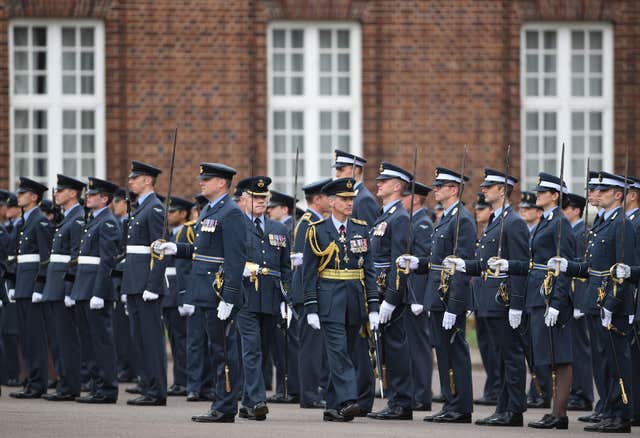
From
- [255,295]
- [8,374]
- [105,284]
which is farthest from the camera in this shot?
[8,374]

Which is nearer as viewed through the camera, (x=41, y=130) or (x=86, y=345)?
(x=86, y=345)

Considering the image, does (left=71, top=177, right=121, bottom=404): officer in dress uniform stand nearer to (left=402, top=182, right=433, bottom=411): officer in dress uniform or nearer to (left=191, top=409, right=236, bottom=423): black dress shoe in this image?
(left=191, top=409, right=236, bottom=423): black dress shoe

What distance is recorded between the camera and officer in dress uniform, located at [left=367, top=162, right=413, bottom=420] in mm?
12961

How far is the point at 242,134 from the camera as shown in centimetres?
2233

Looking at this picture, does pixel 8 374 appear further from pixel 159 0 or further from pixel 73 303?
pixel 159 0

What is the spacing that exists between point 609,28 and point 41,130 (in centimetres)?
900

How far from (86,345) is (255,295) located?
2.34 meters

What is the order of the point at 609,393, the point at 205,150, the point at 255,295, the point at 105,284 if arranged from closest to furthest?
the point at 609,393 → the point at 255,295 → the point at 105,284 → the point at 205,150

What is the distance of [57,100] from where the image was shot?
883 inches

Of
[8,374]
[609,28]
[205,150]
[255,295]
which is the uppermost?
[609,28]

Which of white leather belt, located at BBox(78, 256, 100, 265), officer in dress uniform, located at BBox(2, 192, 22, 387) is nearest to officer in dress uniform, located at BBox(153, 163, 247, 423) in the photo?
white leather belt, located at BBox(78, 256, 100, 265)

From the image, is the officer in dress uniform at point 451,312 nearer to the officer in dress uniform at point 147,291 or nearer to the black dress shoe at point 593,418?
the black dress shoe at point 593,418

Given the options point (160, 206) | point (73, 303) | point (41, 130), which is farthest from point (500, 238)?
point (41, 130)

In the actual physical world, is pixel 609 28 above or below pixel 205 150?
above
